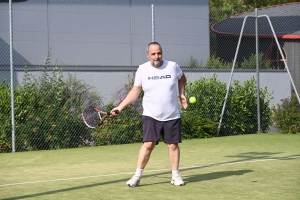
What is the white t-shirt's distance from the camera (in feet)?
29.2

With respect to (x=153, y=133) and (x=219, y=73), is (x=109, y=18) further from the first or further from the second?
(x=153, y=133)

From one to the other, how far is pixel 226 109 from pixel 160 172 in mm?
7917

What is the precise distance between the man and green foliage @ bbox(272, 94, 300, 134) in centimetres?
963

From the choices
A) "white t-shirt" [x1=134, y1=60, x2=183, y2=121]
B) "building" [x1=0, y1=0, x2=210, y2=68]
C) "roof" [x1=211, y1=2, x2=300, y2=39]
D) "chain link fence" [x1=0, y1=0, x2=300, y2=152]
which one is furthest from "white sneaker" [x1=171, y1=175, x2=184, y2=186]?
"roof" [x1=211, y1=2, x2=300, y2=39]

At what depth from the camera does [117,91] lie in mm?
17000

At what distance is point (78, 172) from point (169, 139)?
234 cm

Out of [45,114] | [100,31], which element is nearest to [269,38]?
[100,31]

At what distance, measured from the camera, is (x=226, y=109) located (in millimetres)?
18172

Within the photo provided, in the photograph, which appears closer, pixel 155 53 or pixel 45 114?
pixel 155 53

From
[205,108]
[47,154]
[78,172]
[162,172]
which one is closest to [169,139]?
[162,172]

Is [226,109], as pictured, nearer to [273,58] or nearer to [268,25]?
[273,58]

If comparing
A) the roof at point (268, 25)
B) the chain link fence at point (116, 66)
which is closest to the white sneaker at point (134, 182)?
the chain link fence at point (116, 66)

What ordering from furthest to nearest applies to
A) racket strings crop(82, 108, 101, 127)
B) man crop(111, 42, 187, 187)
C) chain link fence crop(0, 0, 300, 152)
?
1. racket strings crop(82, 108, 101, 127)
2. chain link fence crop(0, 0, 300, 152)
3. man crop(111, 42, 187, 187)

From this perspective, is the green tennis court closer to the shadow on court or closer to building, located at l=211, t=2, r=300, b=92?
the shadow on court
